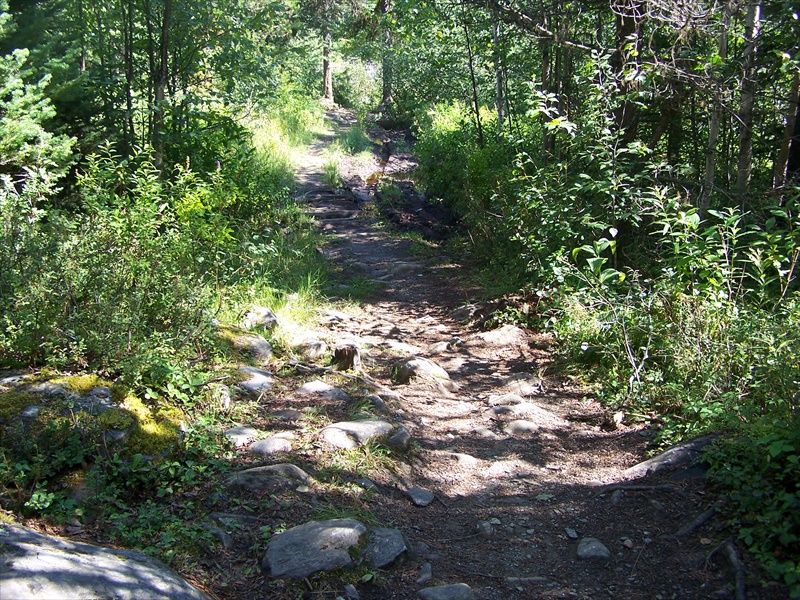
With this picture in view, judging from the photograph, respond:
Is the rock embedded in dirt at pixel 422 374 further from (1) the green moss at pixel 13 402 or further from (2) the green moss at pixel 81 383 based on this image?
(1) the green moss at pixel 13 402

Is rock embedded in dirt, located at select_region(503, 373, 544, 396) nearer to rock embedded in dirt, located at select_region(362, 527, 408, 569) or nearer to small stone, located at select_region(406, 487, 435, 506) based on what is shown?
small stone, located at select_region(406, 487, 435, 506)

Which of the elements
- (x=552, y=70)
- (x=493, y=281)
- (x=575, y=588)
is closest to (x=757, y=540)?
(x=575, y=588)

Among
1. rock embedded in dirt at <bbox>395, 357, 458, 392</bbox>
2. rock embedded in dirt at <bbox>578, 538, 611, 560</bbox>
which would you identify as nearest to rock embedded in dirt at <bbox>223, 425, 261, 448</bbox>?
rock embedded in dirt at <bbox>395, 357, 458, 392</bbox>

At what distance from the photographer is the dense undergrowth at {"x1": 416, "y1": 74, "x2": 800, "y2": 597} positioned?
3.12 m

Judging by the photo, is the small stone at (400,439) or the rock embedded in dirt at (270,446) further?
the small stone at (400,439)

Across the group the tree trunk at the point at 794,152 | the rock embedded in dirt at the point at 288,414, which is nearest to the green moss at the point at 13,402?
the rock embedded in dirt at the point at 288,414

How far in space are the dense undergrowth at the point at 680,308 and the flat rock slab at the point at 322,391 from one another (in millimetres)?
2005

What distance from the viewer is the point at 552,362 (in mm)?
5898

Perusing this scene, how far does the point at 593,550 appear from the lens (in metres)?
3.20

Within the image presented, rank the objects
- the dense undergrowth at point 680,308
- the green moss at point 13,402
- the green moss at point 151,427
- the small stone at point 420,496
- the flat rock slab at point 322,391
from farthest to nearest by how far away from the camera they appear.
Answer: the flat rock slab at point 322,391 < the small stone at point 420,496 < the green moss at point 151,427 < the green moss at point 13,402 < the dense undergrowth at point 680,308

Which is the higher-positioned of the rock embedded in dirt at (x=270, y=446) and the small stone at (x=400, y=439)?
the rock embedded in dirt at (x=270, y=446)

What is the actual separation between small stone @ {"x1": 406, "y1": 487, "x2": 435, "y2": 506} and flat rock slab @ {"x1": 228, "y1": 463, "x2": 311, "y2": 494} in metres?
0.61

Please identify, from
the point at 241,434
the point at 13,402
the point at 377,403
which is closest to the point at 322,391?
the point at 377,403

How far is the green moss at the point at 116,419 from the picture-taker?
3383mm
